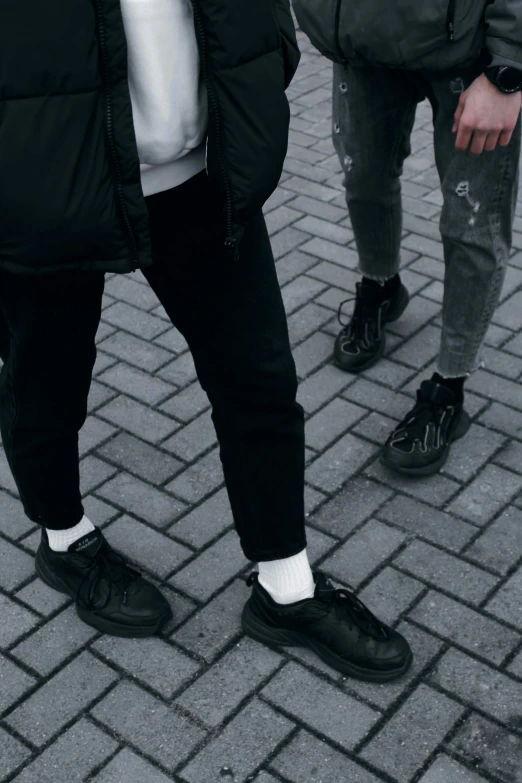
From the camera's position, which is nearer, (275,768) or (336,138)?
(275,768)

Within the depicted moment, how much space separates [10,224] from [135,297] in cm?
212

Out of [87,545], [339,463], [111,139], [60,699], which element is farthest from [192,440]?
[111,139]

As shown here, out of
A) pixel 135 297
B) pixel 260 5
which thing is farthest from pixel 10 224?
pixel 135 297

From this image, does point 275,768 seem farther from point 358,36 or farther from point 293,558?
point 358,36

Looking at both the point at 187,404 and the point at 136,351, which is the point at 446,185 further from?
the point at 136,351

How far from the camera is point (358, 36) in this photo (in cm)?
253

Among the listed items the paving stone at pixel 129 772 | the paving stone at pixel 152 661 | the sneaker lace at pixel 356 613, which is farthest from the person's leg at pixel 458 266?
the paving stone at pixel 129 772

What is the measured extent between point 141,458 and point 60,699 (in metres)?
0.89

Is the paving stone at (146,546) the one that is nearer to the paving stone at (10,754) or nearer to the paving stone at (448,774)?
the paving stone at (10,754)

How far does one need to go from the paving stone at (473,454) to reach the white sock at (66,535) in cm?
107

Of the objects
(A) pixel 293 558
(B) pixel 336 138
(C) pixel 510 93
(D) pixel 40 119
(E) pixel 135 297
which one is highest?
(D) pixel 40 119

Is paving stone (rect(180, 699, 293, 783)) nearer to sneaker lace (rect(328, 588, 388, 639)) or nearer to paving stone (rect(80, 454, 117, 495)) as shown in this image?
sneaker lace (rect(328, 588, 388, 639))

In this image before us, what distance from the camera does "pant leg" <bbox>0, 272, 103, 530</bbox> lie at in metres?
1.94

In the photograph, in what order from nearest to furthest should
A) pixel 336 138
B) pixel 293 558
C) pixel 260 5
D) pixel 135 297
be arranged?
pixel 260 5
pixel 293 558
pixel 336 138
pixel 135 297
